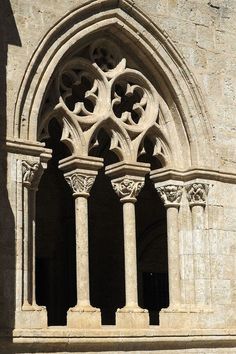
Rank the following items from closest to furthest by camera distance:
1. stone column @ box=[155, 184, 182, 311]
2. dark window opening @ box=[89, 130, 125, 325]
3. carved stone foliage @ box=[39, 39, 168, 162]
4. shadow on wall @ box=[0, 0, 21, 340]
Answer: shadow on wall @ box=[0, 0, 21, 340] → carved stone foliage @ box=[39, 39, 168, 162] → stone column @ box=[155, 184, 182, 311] → dark window opening @ box=[89, 130, 125, 325]

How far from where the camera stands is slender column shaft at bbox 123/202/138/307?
998cm

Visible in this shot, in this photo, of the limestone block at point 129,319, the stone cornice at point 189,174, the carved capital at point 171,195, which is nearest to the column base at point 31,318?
the limestone block at point 129,319

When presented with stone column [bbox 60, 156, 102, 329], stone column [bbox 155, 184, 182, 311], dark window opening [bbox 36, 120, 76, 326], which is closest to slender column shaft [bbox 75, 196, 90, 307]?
stone column [bbox 60, 156, 102, 329]

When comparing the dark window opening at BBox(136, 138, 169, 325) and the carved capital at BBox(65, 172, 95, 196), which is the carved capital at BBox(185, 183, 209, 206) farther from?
the dark window opening at BBox(136, 138, 169, 325)

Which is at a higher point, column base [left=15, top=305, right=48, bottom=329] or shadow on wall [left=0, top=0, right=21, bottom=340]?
shadow on wall [left=0, top=0, right=21, bottom=340]

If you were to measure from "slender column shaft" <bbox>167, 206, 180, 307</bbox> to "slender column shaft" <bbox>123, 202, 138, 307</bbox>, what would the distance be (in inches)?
20.7

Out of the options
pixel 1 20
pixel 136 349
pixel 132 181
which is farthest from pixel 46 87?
pixel 136 349

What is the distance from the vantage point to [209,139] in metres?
10.8

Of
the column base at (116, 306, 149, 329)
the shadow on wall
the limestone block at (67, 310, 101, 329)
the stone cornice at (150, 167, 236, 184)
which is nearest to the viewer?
the shadow on wall

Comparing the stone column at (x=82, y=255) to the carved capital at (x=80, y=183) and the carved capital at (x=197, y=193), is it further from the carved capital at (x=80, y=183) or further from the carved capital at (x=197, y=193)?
the carved capital at (x=197, y=193)

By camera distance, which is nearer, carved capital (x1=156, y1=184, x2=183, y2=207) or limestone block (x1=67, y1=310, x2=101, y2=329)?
limestone block (x1=67, y1=310, x2=101, y2=329)

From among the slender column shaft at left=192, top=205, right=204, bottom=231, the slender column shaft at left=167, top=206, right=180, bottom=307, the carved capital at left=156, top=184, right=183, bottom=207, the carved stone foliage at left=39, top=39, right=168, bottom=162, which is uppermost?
the carved stone foliage at left=39, top=39, right=168, bottom=162

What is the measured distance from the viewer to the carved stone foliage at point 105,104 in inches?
392

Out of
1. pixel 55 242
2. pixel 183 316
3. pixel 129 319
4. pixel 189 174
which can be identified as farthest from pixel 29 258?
pixel 55 242
